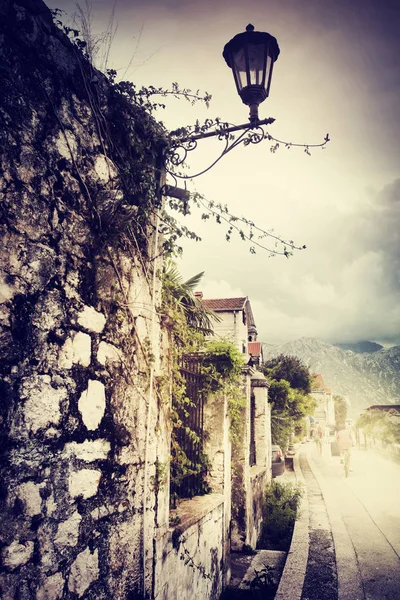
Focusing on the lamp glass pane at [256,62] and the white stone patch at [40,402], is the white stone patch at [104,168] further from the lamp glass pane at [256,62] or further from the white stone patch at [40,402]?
the lamp glass pane at [256,62]

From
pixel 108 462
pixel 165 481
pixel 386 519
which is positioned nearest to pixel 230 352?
pixel 165 481

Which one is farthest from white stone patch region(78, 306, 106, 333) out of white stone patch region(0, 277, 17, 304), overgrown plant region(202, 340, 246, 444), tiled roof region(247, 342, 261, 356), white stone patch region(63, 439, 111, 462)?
tiled roof region(247, 342, 261, 356)

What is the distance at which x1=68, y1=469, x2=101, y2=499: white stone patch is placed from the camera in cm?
180

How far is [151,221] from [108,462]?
5.43ft

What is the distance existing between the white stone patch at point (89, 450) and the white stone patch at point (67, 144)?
1.50 m

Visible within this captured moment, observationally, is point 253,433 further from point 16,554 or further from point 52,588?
point 16,554

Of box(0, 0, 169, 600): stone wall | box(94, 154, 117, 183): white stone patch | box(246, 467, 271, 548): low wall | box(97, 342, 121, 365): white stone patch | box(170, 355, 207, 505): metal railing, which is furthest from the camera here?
box(246, 467, 271, 548): low wall

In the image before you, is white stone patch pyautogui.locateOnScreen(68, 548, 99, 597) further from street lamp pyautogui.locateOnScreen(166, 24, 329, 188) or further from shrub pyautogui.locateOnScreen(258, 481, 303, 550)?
shrub pyautogui.locateOnScreen(258, 481, 303, 550)

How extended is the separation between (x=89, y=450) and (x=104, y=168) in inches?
64.6

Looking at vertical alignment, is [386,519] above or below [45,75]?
below

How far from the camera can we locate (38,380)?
167 cm

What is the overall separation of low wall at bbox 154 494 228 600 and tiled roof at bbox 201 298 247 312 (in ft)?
57.6

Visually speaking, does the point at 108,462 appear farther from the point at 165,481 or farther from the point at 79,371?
the point at 165,481

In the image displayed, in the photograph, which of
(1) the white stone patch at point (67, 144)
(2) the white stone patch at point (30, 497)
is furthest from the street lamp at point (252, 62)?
(2) the white stone patch at point (30, 497)
